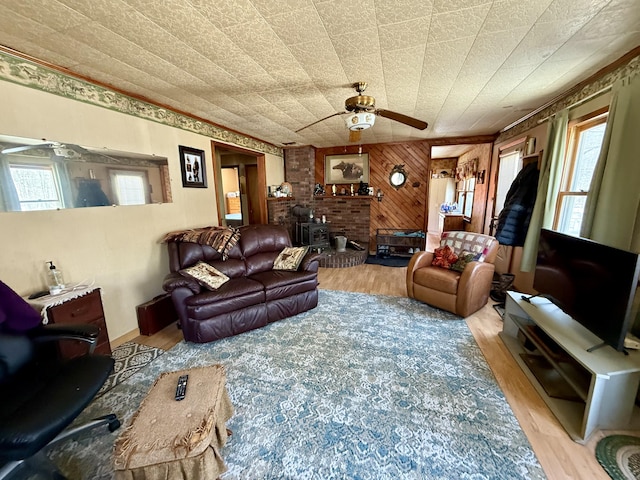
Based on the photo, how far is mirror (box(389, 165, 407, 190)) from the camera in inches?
212

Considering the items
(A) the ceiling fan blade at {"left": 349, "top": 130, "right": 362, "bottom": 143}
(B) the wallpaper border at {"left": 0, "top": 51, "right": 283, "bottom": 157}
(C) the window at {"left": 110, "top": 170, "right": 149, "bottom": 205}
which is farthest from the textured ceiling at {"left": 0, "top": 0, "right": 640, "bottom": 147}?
(C) the window at {"left": 110, "top": 170, "right": 149, "bottom": 205}

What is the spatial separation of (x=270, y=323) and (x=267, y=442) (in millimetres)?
1360

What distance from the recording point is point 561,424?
151cm

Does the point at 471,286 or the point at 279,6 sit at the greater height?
the point at 279,6

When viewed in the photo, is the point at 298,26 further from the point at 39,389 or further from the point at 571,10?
the point at 39,389

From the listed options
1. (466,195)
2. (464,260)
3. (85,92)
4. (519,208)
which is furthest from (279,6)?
(466,195)

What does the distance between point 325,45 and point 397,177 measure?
406 cm

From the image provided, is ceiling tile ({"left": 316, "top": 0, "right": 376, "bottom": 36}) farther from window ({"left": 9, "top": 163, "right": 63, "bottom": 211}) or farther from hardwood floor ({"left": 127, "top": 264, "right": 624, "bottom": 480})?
hardwood floor ({"left": 127, "top": 264, "right": 624, "bottom": 480})

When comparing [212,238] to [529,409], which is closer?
[529,409]


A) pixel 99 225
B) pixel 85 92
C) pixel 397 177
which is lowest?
pixel 99 225

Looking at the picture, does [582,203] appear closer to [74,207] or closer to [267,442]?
[267,442]

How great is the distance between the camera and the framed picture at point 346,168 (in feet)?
18.4

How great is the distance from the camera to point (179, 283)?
7.80ft

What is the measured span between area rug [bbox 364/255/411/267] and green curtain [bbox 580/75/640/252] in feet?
10.0
